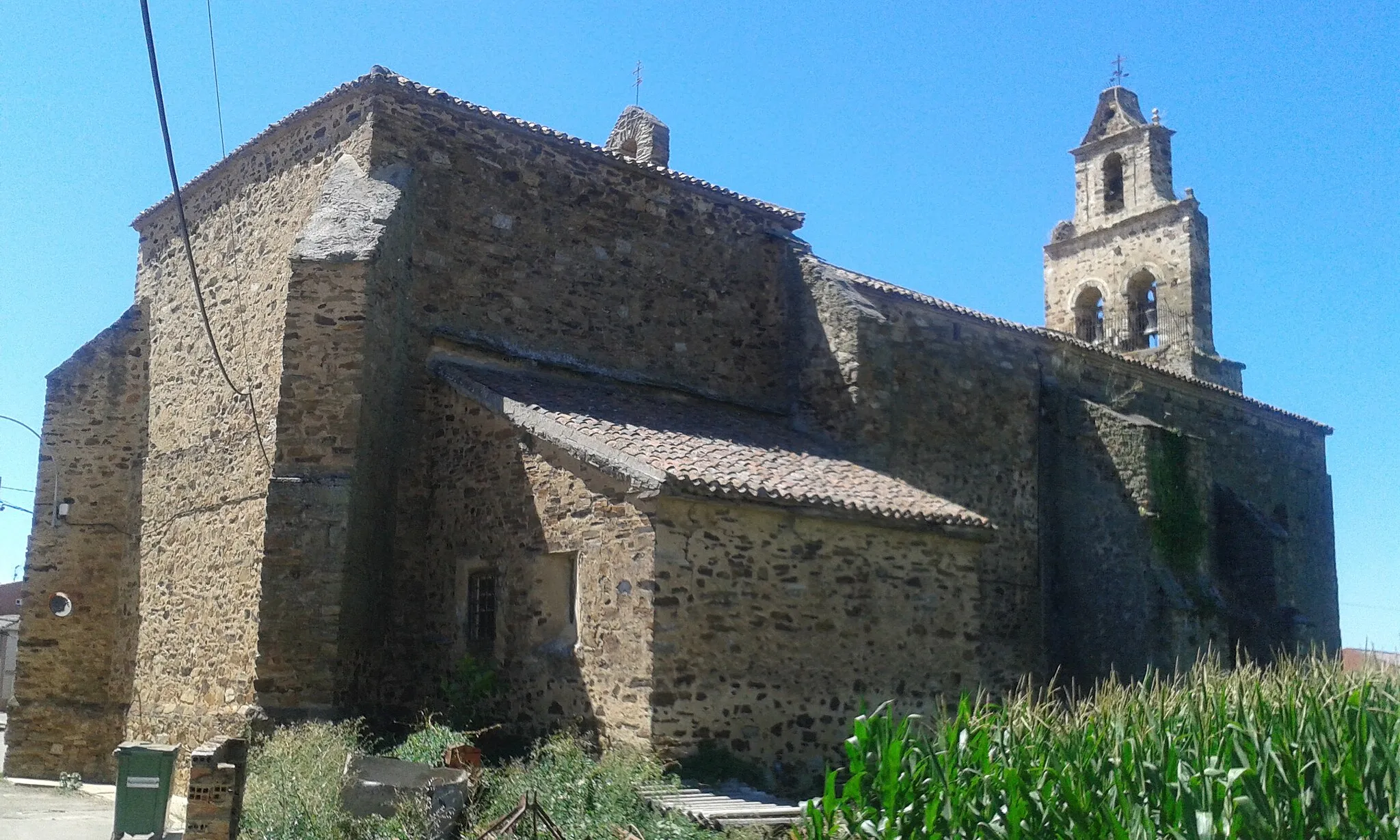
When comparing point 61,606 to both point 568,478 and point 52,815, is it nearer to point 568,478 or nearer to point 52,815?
point 52,815

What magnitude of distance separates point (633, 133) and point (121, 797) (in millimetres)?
12400

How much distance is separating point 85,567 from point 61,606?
0.56 metres

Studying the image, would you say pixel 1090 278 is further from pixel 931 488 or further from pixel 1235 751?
pixel 1235 751

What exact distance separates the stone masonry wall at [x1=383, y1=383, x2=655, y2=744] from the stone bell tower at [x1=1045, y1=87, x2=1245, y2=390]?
1797 cm

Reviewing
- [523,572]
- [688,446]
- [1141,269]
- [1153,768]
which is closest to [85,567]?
[523,572]

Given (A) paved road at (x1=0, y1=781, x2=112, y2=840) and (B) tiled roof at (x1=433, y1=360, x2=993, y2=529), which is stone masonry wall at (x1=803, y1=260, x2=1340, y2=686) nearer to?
(B) tiled roof at (x1=433, y1=360, x2=993, y2=529)

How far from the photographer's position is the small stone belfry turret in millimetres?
18391

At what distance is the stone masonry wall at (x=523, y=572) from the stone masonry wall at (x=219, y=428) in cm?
135

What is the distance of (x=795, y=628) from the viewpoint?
11.1 meters

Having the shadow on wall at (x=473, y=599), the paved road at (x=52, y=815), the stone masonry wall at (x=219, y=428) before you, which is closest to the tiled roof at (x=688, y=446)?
the shadow on wall at (x=473, y=599)

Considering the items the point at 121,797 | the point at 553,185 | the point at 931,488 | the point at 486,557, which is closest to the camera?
the point at 121,797

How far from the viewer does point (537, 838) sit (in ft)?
27.1

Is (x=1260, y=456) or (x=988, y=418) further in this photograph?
(x=1260, y=456)

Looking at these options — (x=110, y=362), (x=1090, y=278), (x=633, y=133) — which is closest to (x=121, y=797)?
(x=110, y=362)
